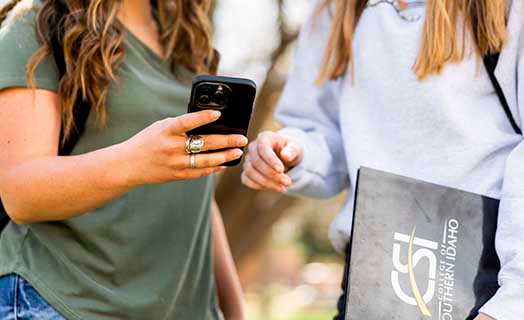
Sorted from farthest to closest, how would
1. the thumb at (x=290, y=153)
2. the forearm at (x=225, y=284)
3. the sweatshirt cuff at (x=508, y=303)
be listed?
the forearm at (x=225, y=284)
the thumb at (x=290, y=153)
the sweatshirt cuff at (x=508, y=303)

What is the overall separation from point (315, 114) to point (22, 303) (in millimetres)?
1122

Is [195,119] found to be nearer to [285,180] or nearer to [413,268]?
[285,180]

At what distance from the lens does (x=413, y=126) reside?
200cm

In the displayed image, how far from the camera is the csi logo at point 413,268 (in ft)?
5.63

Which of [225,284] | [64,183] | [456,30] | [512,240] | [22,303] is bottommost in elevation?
[225,284]

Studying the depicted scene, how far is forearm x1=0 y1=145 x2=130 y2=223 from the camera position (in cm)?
182

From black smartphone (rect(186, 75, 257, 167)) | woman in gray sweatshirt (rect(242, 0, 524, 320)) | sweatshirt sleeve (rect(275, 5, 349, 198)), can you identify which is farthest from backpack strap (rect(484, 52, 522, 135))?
black smartphone (rect(186, 75, 257, 167))

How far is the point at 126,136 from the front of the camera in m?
2.13

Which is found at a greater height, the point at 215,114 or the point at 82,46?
the point at 82,46

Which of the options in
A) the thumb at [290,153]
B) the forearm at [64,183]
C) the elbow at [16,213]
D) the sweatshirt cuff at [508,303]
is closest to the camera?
the sweatshirt cuff at [508,303]

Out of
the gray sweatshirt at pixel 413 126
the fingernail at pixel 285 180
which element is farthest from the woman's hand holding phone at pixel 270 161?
the gray sweatshirt at pixel 413 126

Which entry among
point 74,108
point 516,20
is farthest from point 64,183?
point 516,20

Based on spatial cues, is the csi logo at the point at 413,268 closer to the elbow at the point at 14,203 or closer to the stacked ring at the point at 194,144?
the stacked ring at the point at 194,144

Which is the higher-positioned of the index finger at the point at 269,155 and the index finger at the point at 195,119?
the index finger at the point at 195,119
